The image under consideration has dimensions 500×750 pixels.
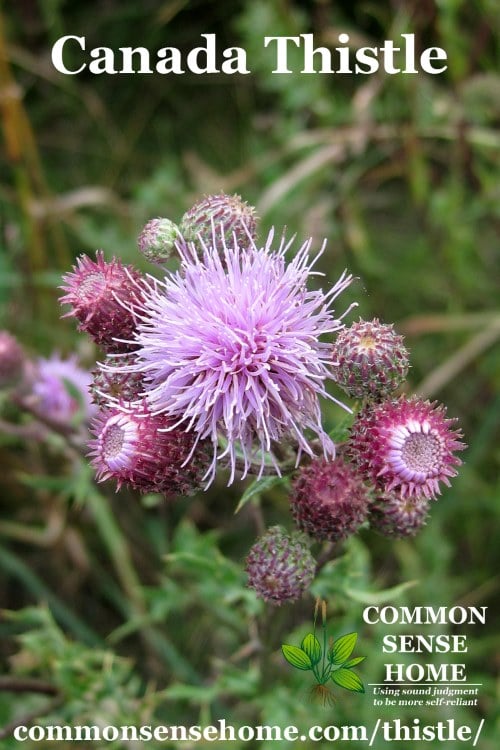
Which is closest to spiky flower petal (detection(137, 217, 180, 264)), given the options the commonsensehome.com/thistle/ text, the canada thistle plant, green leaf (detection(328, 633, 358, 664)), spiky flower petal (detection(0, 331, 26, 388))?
the canada thistle plant

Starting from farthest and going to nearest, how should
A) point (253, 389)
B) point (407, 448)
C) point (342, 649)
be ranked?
point (342, 649)
point (253, 389)
point (407, 448)

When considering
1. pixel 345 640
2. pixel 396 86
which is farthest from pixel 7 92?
pixel 345 640

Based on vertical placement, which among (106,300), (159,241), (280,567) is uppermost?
(159,241)

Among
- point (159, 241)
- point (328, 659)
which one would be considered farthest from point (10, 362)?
point (328, 659)

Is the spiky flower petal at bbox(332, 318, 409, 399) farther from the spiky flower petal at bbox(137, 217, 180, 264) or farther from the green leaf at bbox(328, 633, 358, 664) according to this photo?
the green leaf at bbox(328, 633, 358, 664)

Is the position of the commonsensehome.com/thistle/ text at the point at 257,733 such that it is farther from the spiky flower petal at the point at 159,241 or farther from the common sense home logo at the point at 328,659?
the spiky flower petal at the point at 159,241

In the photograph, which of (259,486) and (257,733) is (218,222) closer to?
(259,486)
